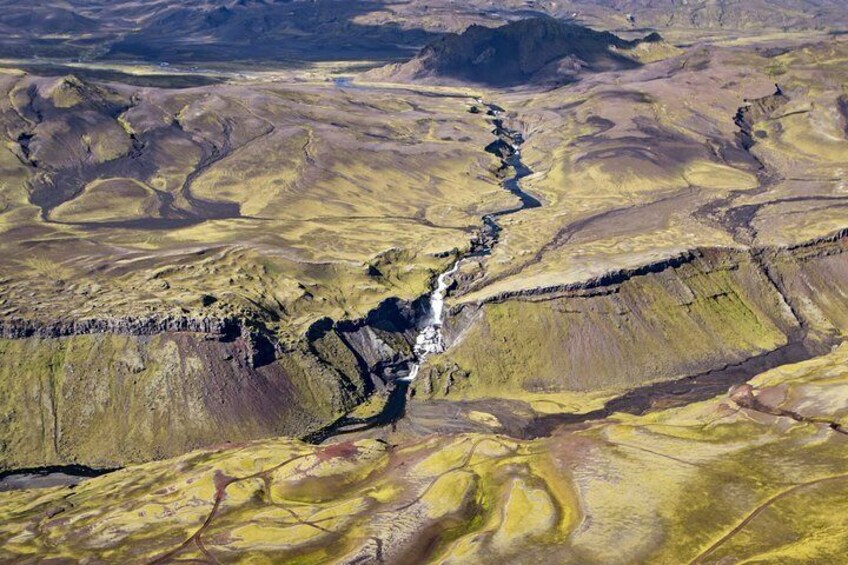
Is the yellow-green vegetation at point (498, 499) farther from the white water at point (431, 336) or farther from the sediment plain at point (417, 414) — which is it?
the white water at point (431, 336)

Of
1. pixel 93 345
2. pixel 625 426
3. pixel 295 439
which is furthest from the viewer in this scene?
pixel 93 345

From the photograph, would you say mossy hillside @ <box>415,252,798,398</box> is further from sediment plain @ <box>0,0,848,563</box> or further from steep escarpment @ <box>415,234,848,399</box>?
sediment plain @ <box>0,0,848,563</box>

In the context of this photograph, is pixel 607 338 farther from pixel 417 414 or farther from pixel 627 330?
pixel 417 414

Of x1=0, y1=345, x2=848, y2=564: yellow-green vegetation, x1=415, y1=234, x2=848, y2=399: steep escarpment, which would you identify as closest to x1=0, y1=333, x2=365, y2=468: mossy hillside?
x1=0, y1=345, x2=848, y2=564: yellow-green vegetation

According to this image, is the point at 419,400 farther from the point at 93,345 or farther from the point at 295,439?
the point at 93,345

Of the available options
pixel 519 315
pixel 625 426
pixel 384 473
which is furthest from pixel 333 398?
pixel 625 426

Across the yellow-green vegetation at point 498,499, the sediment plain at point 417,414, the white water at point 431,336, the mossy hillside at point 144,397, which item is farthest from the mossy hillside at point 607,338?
the mossy hillside at point 144,397
